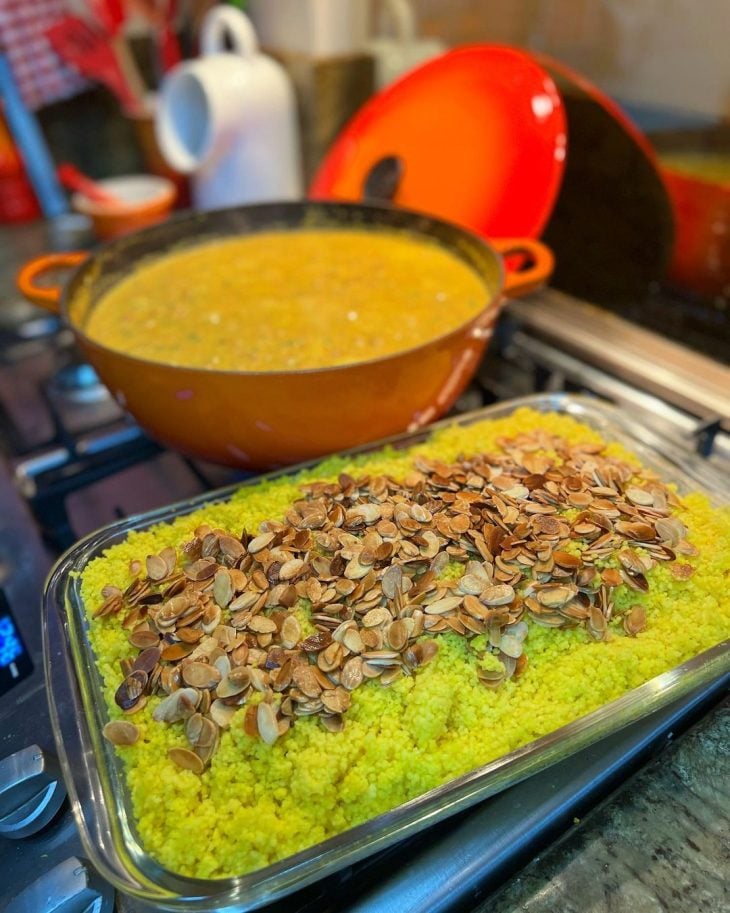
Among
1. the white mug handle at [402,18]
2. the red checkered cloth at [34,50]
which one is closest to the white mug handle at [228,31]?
the white mug handle at [402,18]

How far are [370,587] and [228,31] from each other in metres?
1.43

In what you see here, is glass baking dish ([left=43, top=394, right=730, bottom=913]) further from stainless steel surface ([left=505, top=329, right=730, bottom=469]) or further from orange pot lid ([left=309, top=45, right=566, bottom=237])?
orange pot lid ([left=309, top=45, right=566, bottom=237])

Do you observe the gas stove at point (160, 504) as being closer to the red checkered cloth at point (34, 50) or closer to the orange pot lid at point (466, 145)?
the orange pot lid at point (466, 145)

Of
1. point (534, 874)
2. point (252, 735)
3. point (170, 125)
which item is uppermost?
point (170, 125)

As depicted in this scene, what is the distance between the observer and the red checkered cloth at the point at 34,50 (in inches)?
63.4

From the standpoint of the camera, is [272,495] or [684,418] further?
[684,418]

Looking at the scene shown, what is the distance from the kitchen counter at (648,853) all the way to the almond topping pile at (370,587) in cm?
15

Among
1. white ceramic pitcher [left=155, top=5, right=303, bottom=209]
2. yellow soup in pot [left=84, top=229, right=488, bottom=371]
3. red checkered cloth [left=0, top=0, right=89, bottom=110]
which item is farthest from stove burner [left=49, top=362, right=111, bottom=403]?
red checkered cloth [left=0, top=0, right=89, bottom=110]

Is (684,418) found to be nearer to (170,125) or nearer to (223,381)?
(223,381)

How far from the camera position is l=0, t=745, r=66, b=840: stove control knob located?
56 cm

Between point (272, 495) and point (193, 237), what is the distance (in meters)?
0.61

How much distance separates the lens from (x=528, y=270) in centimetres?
99

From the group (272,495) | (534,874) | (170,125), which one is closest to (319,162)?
(170,125)

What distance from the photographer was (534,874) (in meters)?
0.57
